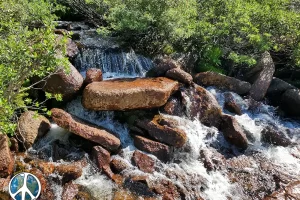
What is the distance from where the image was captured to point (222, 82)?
574 inches

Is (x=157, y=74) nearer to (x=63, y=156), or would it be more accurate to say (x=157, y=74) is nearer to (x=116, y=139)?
(x=116, y=139)

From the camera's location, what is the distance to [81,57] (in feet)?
46.1

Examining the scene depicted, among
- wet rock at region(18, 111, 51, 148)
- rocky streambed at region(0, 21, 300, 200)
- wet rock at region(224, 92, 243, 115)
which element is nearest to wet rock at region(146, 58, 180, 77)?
rocky streambed at region(0, 21, 300, 200)

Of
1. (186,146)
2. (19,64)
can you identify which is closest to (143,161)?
(186,146)

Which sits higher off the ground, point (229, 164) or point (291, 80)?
point (291, 80)

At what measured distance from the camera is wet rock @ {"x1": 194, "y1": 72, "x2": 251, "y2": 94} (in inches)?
571

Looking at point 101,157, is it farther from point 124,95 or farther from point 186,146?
point 186,146

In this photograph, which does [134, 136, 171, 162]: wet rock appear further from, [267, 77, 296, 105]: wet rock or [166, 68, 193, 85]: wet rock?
[267, 77, 296, 105]: wet rock

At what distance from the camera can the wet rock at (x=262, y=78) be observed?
1492 cm

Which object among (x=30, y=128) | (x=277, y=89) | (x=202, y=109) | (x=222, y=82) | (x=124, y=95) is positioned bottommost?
(x=30, y=128)

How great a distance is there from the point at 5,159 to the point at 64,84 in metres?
3.38

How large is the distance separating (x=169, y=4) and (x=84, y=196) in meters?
9.00

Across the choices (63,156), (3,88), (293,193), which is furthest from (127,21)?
(293,193)

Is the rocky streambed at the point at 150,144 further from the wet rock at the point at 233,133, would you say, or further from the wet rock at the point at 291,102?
the wet rock at the point at 291,102
